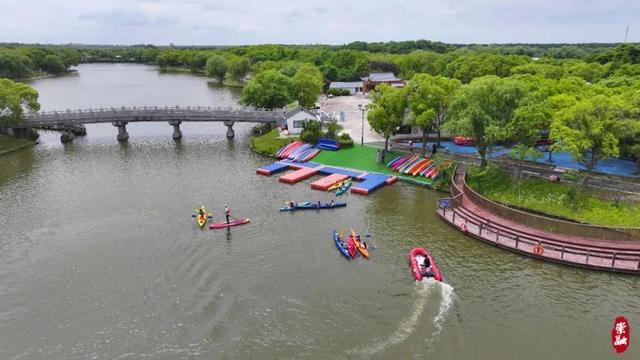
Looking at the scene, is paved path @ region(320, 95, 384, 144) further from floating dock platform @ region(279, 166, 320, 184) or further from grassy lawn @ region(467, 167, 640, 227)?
grassy lawn @ region(467, 167, 640, 227)

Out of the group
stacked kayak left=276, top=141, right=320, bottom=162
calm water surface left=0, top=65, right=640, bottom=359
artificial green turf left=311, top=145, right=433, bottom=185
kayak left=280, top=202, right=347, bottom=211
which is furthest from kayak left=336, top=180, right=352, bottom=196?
stacked kayak left=276, top=141, right=320, bottom=162

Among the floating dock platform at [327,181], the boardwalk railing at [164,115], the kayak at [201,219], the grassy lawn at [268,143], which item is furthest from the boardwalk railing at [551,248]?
the boardwalk railing at [164,115]

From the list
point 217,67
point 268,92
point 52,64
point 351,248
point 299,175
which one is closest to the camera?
point 351,248

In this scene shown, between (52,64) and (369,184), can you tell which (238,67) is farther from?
(369,184)

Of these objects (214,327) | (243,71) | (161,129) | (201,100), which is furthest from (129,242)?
(243,71)

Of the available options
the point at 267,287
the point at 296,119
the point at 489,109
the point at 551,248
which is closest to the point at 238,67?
the point at 296,119

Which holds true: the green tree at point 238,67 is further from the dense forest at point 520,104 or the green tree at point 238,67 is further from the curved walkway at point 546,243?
the curved walkway at point 546,243
